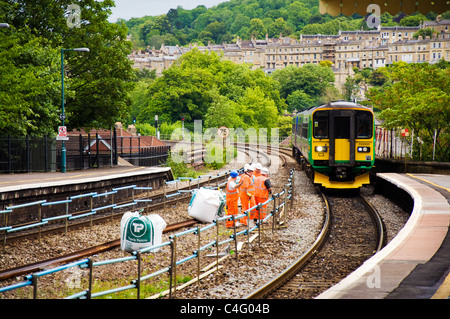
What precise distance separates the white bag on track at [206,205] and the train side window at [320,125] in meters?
8.17

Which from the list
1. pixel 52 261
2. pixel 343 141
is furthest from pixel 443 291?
pixel 343 141

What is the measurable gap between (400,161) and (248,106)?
184 ft

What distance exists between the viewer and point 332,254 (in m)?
13.7

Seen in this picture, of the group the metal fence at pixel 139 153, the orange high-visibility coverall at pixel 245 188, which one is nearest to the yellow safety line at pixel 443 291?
the orange high-visibility coverall at pixel 245 188

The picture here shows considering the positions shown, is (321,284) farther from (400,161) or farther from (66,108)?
(66,108)

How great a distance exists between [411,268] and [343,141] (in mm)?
14830

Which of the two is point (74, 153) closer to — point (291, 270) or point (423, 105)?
point (423, 105)

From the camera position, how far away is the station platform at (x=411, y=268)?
801 centimetres

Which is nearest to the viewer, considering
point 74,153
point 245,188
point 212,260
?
point 212,260

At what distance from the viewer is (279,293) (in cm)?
1020

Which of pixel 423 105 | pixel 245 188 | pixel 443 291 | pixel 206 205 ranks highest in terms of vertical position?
pixel 423 105

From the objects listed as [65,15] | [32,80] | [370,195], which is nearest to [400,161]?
[370,195]

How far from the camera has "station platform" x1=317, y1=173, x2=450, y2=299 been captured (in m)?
8.01
